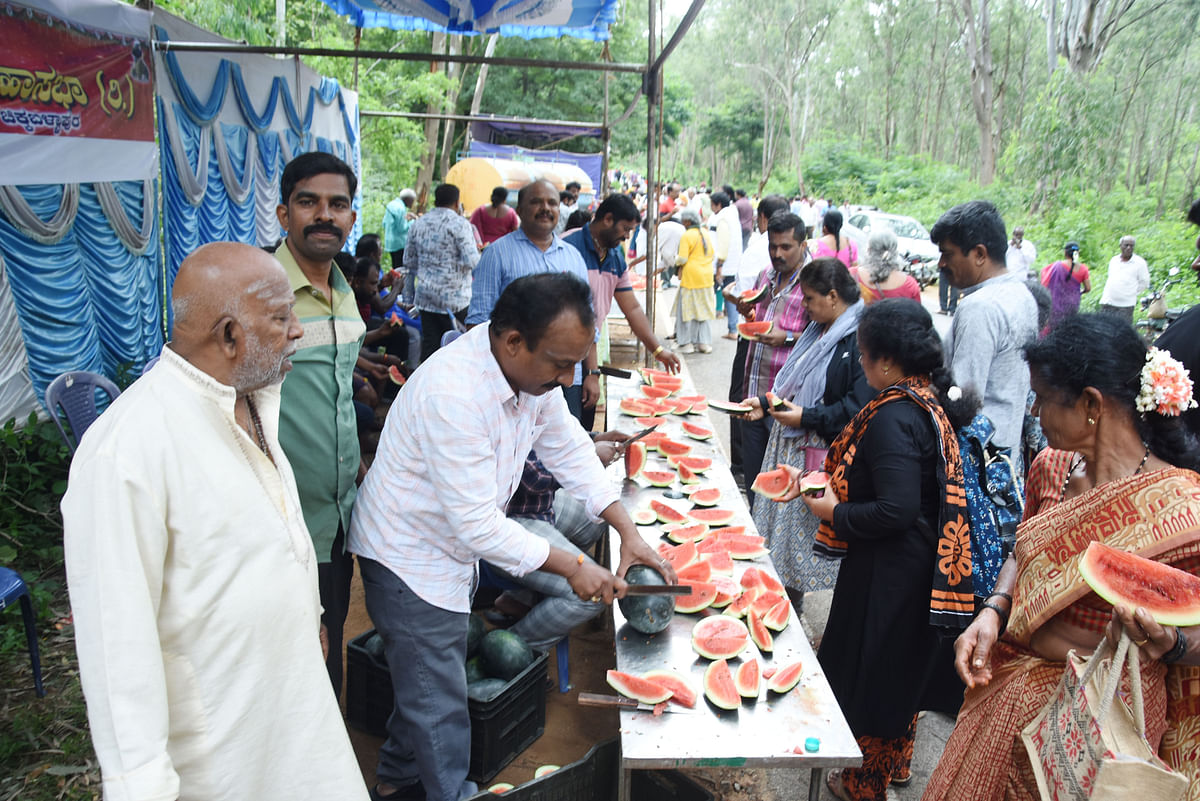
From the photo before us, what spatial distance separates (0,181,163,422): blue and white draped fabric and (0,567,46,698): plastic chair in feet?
8.15

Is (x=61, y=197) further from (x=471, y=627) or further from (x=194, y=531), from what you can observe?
(x=194, y=531)

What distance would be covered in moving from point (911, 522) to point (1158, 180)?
3951cm

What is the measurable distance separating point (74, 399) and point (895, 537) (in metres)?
4.75

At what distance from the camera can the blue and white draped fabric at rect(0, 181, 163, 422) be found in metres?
5.49

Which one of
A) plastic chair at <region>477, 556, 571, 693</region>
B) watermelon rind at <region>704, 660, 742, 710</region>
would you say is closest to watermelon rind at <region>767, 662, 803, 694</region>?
watermelon rind at <region>704, 660, 742, 710</region>

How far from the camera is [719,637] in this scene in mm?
2963

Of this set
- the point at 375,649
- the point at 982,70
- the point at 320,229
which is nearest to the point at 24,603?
the point at 375,649

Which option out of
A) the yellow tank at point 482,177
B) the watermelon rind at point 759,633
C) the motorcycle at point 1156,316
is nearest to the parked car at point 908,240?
the motorcycle at point 1156,316

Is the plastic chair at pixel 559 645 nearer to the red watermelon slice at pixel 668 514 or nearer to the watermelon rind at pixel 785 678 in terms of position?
the red watermelon slice at pixel 668 514

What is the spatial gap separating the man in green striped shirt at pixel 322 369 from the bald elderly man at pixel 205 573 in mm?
823

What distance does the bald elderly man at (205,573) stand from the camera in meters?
1.50

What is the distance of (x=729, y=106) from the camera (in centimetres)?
4288

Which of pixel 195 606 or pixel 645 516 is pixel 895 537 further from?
pixel 195 606

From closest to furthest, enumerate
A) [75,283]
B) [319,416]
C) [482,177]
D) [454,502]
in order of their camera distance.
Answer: [454,502], [319,416], [75,283], [482,177]
